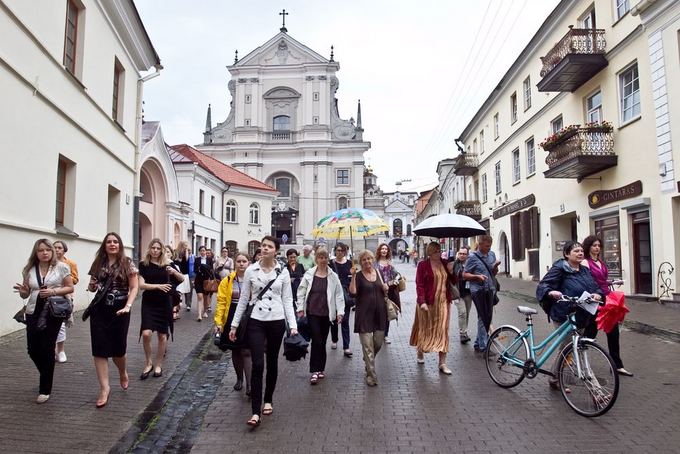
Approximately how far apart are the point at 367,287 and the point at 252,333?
2.14 metres

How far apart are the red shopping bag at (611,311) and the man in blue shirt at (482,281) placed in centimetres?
237

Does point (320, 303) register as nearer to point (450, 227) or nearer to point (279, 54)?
point (450, 227)

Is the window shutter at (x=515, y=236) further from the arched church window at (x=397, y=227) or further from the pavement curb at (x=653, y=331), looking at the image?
the arched church window at (x=397, y=227)

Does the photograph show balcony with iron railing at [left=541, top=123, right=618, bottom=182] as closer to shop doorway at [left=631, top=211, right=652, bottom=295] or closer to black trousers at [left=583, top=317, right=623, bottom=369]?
shop doorway at [left=631, top=211, right=652, bottom=295]

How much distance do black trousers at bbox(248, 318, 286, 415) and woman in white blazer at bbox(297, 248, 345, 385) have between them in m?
1.54

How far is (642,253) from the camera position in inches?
588

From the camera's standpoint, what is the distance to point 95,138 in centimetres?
1296

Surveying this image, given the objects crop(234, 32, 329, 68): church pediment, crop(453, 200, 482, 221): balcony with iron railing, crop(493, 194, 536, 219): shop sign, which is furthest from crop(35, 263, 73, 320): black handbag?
crop(234, 32, 329, 68): church pediment

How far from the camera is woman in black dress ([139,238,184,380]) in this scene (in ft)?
21.5

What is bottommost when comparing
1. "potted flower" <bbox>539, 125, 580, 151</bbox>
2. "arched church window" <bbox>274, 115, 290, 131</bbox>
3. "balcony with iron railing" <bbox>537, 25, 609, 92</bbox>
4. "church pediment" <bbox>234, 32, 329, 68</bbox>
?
"potted flower" <bbox>539, 125, 580, 151</bbox>

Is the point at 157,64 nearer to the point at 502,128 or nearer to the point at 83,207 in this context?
the point at 83,207

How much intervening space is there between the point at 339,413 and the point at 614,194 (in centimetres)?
1377

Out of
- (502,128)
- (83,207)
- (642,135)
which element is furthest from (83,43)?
(502,128)

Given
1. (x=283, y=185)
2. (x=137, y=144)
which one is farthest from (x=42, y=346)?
(x=283, y=185)
